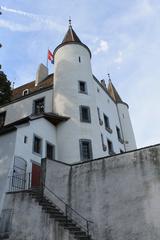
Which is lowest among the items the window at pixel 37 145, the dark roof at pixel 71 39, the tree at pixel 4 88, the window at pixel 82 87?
the window at pixel 37 145

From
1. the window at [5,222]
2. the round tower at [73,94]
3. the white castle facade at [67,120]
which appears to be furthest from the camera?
the round tower at [73,94]

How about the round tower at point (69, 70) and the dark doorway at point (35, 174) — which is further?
the round tower at point (69, 70)

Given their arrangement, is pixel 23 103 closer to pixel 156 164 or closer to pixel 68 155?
pixel 68 155

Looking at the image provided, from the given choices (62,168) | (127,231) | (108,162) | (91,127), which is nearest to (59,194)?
(62,168)

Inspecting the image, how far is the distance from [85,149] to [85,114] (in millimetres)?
3432

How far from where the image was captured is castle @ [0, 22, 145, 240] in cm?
1521

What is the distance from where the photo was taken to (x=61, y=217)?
40.8 ft

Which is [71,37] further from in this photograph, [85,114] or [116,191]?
[116,191]

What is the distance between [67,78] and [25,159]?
1031 cm

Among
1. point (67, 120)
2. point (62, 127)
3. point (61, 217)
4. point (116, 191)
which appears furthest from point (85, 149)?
point (61, 217)

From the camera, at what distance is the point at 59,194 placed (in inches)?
543

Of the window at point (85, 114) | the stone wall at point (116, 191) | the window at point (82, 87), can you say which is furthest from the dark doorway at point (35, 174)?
the window at point (82, 87)

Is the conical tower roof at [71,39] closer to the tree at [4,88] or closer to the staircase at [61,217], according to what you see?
the tree at [4,88]

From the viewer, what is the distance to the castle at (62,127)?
49.9 ft
